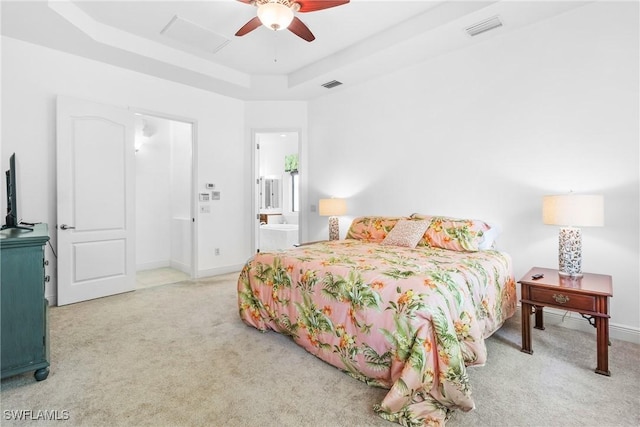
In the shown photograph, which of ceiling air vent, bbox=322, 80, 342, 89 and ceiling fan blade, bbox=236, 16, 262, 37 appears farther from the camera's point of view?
ceiling air vent, bbox=322, 80, 342, 89

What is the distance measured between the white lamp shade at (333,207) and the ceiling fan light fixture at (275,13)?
2.36 metres

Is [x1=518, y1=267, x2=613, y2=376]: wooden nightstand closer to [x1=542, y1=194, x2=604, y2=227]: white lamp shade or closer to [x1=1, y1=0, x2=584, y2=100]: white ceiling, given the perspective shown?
[x1=542, y1=194, x2=604, y2=227]: white lamp shade

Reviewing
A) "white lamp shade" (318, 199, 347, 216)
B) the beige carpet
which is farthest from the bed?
Answer: "white lamp shade" (318, 199, 347, 216)

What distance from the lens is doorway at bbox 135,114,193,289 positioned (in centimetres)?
502

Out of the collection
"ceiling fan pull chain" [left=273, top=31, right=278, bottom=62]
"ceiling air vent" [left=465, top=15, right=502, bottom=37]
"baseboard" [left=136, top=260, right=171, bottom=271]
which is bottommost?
"baseboard" [left=136, top=260, right=171, bottom=271]

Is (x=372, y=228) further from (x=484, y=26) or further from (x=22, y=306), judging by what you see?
(x=22, y=306)

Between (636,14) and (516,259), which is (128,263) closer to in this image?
(516,259)

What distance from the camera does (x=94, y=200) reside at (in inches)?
139

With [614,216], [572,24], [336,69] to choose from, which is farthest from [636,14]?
[336,69]

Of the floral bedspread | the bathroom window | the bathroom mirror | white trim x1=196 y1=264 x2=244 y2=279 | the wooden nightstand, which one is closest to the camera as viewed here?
the floral bedspread

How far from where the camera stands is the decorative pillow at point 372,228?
357cm

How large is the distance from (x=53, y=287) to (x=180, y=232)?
194cm

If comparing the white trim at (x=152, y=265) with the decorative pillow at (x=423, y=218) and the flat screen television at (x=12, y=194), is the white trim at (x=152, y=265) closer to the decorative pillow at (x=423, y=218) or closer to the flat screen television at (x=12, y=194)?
the flat screen television at (x=12, y=194)

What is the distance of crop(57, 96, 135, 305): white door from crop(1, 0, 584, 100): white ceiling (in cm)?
69
